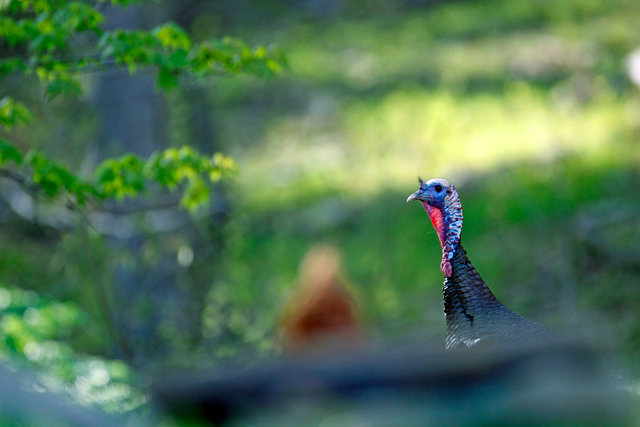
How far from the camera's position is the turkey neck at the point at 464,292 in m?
2.52

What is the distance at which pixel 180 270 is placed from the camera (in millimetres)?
10117

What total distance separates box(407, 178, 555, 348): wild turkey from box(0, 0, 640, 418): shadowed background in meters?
3.64

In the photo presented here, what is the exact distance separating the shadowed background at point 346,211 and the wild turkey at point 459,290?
11.9ft

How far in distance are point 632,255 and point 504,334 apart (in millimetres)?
8333

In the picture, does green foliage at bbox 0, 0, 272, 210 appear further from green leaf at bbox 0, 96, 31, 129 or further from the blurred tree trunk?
the blurred tree trunk

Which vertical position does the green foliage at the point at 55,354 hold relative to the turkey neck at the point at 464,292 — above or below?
above

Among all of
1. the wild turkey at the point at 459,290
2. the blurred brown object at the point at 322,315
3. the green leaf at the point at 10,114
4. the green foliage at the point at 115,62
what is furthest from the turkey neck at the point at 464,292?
the blurred brown object at the point at 322,315

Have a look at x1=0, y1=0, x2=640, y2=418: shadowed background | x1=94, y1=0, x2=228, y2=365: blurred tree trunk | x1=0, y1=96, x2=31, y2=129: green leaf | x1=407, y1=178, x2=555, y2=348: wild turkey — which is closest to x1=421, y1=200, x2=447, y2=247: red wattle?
x1=407, y1=178, x2=555, y2=348: wild turkey

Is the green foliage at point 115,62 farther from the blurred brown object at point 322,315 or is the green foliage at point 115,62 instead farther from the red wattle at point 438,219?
the blurred brown object at point 322,315

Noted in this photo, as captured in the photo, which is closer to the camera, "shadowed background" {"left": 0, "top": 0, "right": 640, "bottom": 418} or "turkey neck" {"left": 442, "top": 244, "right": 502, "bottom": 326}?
"turkey neck" {"left": 442, "top": 244, "right": 502, "bottom": 326}

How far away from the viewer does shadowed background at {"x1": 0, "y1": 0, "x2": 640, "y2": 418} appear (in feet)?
31.3

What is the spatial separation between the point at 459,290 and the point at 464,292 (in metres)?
0.01

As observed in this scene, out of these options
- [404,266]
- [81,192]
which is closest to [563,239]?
[404,266]

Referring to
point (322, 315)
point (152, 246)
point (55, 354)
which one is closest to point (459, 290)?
point (55, 354)
